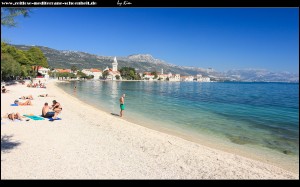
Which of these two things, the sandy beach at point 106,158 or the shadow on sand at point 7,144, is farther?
the shadow on sand at point 7,144

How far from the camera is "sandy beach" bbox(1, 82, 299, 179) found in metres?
7.40

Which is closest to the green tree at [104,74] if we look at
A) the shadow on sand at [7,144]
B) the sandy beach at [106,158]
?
the sandy beach at [106,158]

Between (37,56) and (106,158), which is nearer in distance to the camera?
(106,158)

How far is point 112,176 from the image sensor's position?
740 centimetres

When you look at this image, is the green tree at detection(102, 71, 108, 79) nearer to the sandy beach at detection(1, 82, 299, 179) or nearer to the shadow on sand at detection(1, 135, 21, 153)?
the sandy beach at detection(1, 82, 299, 179)

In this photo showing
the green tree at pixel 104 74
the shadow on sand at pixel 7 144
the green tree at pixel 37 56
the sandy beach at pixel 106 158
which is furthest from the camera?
the green tree at pixel 104 74

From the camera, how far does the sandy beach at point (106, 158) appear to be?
740cm

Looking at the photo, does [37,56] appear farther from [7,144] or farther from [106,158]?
[106,158]

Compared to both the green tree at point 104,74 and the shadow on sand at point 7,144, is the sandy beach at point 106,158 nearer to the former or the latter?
the shadow on sand at point 7,144

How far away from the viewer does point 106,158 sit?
29.6ft

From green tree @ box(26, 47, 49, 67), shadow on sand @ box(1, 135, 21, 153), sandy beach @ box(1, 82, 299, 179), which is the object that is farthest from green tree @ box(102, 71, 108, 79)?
shadow on sand @ box(1, 135, 21, 153)

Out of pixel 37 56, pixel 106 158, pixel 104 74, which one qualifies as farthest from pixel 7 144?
pixel 104 74
